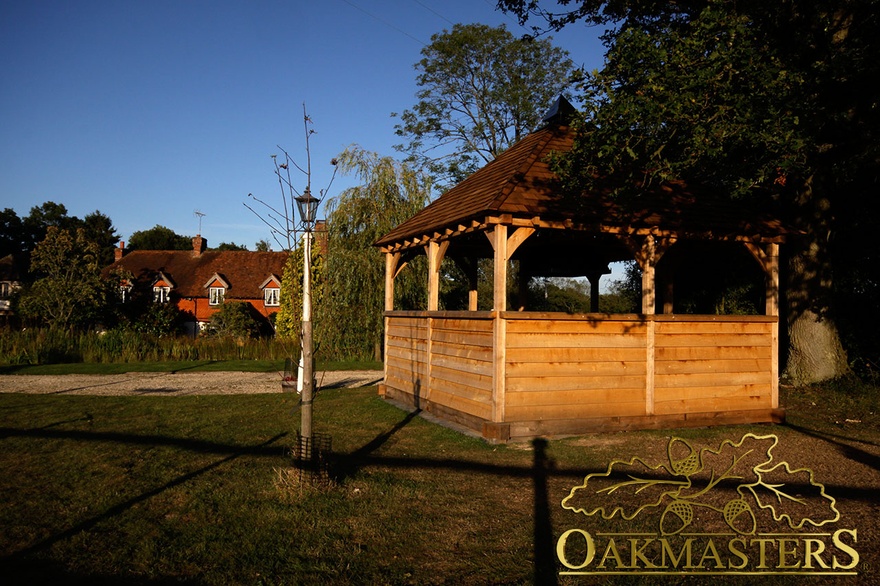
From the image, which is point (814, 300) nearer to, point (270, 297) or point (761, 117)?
point (761, 117)

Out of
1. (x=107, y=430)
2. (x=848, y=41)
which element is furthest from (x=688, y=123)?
(x=107, y=430)

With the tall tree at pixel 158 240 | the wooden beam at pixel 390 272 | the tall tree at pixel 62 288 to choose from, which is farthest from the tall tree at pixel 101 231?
the wooden beam at pixel 390 272

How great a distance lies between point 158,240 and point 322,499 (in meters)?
78.3

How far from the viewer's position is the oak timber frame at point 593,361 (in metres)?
9.05

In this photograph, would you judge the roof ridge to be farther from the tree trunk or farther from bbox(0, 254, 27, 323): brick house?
bbox(0, 254, 27, 323): brick house

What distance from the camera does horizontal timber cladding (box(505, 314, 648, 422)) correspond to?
29.8 ft

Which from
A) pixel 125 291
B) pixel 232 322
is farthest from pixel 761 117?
pixel 125 291

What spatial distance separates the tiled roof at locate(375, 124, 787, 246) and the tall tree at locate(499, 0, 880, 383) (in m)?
0.39

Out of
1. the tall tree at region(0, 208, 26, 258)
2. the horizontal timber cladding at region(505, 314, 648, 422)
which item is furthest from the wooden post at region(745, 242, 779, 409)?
the tall tree at region(0, 208, 26, 258)

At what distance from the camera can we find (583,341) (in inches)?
373

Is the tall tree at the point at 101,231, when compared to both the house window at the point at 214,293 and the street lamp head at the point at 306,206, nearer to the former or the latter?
the house window at the point at 214,293

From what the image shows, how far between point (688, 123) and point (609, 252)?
18.0 ft

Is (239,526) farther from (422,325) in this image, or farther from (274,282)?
(274,282)

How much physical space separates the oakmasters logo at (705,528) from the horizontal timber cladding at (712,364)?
2.69 metres
